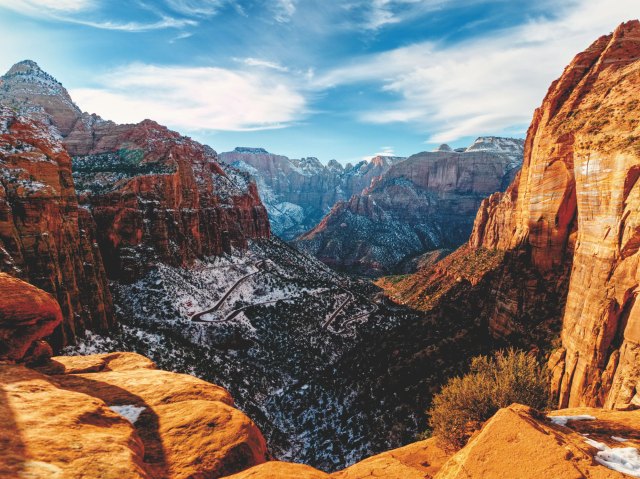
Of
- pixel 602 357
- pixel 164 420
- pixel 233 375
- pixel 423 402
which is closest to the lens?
pixel 164 420

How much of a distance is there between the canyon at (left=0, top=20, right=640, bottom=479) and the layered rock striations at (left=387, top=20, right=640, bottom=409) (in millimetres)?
152

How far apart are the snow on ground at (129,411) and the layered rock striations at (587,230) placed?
21.6m

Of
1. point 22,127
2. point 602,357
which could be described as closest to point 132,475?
point 602,357

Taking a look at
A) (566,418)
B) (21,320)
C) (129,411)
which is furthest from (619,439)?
(21,320)

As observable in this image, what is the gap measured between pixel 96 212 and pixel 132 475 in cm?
6650

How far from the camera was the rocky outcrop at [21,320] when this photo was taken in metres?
14.4

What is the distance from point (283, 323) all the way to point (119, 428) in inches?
2334

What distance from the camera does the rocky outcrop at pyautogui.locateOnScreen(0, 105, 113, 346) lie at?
108 feet

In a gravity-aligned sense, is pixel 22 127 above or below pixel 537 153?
above

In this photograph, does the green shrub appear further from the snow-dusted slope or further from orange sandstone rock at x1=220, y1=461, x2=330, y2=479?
the snow-dusted slope

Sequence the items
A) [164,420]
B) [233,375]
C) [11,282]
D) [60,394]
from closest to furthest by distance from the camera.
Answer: [60,394]
[164,420]
[11,282]
[233,375]

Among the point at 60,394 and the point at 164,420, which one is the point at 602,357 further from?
the point at 60,394

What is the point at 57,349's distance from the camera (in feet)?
112

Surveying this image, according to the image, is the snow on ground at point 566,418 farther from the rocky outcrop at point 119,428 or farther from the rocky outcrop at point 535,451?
the rocky outcrop at point 119,428
